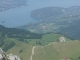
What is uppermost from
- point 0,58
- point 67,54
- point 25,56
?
point 0,58

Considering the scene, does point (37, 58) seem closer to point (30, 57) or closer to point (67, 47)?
point (30, 57)

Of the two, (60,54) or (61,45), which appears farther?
(61,45)

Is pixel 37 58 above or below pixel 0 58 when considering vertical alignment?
below

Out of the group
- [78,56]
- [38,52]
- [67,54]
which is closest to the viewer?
[78,56]

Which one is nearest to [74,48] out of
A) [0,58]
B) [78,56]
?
[78,56]

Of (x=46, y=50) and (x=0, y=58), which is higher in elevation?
(x=0, y=58)

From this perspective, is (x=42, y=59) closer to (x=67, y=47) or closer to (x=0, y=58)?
(x=67, y=47)

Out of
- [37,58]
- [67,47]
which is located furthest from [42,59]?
[67,47]

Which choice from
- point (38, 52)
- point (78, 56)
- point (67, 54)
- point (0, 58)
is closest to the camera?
point (0, 58)

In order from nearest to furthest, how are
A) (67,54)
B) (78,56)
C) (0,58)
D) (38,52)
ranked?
(0,58) < (78,56) < (67,54) < (38,52)
